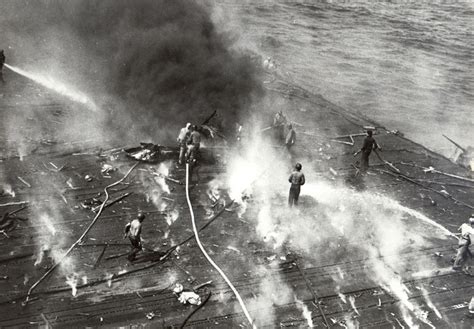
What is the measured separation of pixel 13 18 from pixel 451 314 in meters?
34.6

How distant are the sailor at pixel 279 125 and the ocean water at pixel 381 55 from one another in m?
12.3

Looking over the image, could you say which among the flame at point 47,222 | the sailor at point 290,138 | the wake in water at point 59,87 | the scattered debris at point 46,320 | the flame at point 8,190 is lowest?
the scattered debris at point 46,320

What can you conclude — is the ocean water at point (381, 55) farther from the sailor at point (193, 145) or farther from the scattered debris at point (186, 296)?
the scattered debris at point (186, 296)

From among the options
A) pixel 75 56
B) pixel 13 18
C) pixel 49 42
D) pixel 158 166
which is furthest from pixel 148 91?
pixel 13 18

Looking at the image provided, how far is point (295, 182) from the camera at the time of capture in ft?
43.8

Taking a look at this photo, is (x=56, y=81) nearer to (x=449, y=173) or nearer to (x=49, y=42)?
(x=49, y=42)

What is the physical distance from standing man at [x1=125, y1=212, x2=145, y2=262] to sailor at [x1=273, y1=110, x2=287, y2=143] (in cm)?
966

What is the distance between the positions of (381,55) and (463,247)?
36852 mm

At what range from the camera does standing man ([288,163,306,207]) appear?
13.2 m

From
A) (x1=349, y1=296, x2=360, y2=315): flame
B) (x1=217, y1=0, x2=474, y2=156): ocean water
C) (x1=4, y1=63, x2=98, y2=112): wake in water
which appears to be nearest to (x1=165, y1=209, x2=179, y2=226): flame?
(x1=349, y1=296, x2=360, y2=315): flame

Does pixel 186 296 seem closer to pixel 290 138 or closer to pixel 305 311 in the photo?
pixel 305 311

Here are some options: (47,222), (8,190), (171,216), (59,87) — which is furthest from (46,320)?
(59,87)

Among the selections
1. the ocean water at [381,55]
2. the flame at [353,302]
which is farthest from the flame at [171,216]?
the ocean water at [381,55]

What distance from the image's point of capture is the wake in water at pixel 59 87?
20.5 metres
